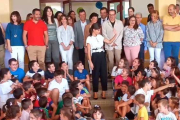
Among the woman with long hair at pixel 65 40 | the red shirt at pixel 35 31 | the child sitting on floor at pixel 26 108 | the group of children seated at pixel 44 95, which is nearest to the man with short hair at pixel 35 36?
the red shirt at pixel 35 31

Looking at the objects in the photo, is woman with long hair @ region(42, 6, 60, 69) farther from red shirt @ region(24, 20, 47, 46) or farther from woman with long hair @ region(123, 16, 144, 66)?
woman with long hair @ region(123, 16, 144, 66)

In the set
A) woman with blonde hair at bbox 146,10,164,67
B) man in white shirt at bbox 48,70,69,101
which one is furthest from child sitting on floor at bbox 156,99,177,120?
woman with blonde hair at bbox 146,10,164,67

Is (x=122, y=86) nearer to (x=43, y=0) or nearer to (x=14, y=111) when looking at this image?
(x=14, y=111)

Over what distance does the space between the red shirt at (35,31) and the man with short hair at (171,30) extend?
95.1 inches

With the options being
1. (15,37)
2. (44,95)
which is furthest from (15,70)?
(44,95)

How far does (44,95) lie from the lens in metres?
4.53

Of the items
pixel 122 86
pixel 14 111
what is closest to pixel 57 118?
pixel 14 111

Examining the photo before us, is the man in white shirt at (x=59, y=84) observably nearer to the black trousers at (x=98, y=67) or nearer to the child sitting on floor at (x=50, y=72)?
the child sitting on floor at (x=50, y=72)

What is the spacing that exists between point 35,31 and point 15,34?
388mm

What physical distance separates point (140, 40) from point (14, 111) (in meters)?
3.14

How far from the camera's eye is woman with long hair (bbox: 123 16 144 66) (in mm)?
5887

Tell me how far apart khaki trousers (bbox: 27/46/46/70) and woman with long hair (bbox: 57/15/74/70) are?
40 cm

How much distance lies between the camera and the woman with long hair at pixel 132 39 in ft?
19.3

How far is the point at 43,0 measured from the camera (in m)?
9.44
